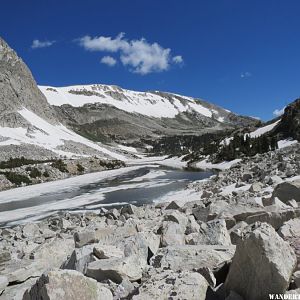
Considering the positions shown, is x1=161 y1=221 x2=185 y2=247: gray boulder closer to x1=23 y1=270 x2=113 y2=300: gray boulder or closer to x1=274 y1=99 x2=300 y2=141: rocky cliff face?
x1=23 y1=270 x2=113 y2=300: gray boulder

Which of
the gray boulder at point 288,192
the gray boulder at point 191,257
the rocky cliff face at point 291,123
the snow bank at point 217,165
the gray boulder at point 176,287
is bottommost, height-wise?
the gray boulder at point 176,287

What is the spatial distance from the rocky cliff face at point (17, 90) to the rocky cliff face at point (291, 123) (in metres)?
70.2

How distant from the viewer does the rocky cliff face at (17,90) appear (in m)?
126

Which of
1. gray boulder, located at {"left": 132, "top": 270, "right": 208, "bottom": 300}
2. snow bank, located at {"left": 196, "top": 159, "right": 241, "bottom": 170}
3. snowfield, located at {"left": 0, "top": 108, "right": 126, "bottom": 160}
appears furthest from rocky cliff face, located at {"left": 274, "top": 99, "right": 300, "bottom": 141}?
gray boulder, located at {"left": 132, "top": 270, "right": 208, "bottom": 300}

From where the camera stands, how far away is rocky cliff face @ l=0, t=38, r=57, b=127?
12641cm

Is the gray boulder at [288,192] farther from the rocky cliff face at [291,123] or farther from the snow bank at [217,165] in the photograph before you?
the rocky cliff face at [291,123]

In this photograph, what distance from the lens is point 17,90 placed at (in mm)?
137625

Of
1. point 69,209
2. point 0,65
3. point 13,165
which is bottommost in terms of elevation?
point 69,209

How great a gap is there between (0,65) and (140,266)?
147675mm

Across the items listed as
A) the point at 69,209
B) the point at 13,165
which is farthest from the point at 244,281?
the point at 13,165

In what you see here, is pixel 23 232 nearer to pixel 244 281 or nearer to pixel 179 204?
pixel 179 204

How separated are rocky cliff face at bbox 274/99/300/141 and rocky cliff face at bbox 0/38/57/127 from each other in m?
70.2

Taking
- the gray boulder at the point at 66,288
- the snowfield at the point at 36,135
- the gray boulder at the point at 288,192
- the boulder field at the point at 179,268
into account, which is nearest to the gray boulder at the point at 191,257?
the boulder field at the point at 179,268

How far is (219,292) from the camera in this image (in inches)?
225
